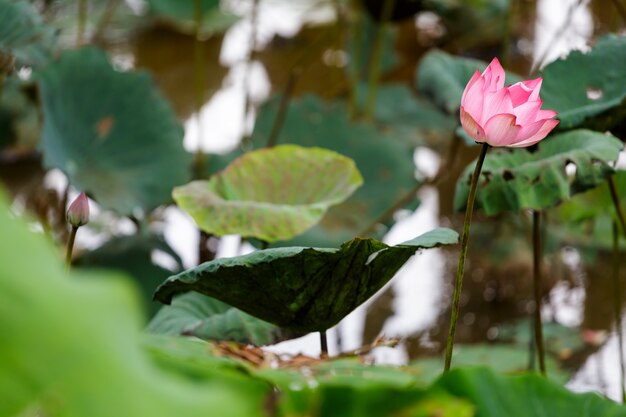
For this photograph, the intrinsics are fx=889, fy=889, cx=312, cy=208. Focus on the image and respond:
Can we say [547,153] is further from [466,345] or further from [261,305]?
[466,345]

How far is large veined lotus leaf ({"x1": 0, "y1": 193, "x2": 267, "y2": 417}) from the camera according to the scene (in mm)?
368

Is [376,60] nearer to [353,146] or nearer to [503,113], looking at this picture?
[353,146]

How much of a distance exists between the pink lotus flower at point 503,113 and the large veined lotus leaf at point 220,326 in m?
0.32

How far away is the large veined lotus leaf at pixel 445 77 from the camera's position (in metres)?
1.29

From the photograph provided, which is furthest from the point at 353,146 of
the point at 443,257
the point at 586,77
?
the point at 586,77

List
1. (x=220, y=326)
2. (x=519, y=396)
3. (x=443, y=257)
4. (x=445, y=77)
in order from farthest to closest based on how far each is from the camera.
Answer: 1. (x=443, y=257)
2. (x=445, y=77)
3. (x=220, y=326)
4. (x=519, y=396)

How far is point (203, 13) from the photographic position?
9.57ft

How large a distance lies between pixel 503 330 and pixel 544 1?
171 cm

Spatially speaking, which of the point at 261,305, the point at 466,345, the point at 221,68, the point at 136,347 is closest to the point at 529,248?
the point at 466,345

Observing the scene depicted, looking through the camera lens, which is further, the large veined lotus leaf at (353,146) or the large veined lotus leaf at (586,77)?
the large veined lotus leaf at (353,146)

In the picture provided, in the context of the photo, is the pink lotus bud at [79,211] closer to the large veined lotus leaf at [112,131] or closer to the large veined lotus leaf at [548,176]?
the large veined lotus leaf at [548,176]

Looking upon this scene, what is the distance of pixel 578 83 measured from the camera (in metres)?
1.22

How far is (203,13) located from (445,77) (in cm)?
173

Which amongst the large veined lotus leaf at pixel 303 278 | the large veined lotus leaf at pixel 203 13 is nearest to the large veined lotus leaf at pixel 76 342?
the large veined lotus leaf at pixel 303 278
